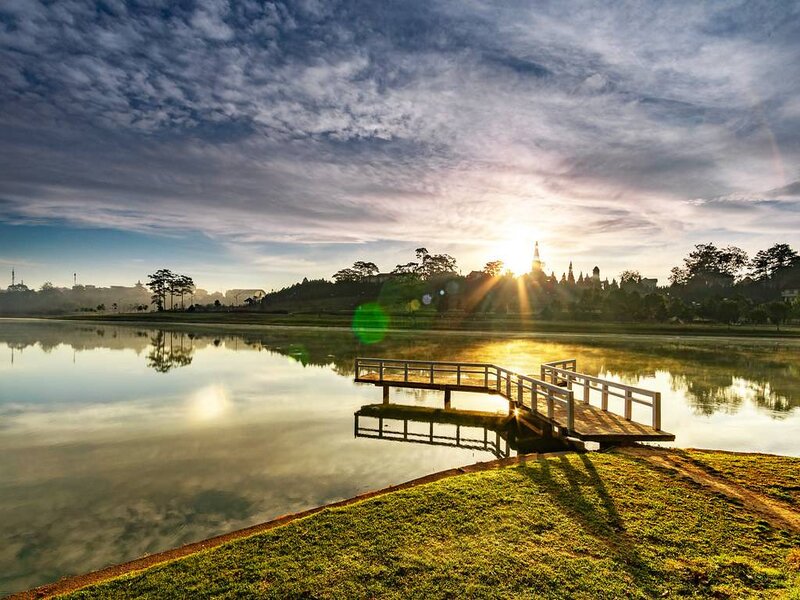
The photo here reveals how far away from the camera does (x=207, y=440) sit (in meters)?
15.3

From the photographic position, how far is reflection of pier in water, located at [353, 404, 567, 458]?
1584cm

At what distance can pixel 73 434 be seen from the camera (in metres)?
16.2

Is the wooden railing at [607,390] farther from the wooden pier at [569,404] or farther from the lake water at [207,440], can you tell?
the lake water at [207,440]

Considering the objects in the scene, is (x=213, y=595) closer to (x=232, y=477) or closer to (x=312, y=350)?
(x=232, y=477)

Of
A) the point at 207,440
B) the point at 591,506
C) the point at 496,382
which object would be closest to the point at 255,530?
the point at 591,506

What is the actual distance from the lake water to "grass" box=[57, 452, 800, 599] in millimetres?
2576

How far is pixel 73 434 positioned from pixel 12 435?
2.10 metres

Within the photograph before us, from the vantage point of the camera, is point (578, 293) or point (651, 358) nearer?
point (651, 358)

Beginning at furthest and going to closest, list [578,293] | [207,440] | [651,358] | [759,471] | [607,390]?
1. [578,293]
2. [651,358]
3. [207,440]
4. [607,390]
5. [759,471]

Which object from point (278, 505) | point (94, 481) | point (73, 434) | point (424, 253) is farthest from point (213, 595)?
point (424, 253)

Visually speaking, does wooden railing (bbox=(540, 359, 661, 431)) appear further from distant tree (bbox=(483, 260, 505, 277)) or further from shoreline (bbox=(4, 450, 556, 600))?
distant tree (bbox=(483, 260, 505, 277))

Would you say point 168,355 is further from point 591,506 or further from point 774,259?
point 774,259

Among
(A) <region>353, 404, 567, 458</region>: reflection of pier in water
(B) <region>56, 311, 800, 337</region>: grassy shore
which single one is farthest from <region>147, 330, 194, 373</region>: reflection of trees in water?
(B) <region>56, 311, 800, 337</region>: grassy shore

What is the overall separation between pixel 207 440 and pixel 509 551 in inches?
475
